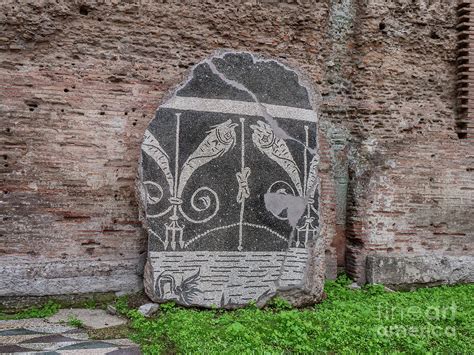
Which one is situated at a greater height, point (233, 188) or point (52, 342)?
point (233, 188)

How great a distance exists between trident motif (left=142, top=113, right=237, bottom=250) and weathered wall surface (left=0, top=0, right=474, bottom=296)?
584 millimetres

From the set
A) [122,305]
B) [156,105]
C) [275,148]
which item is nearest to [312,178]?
[275,148]

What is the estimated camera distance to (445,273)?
5.92 meters

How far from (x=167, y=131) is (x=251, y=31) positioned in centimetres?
170

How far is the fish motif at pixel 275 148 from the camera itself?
191 inches

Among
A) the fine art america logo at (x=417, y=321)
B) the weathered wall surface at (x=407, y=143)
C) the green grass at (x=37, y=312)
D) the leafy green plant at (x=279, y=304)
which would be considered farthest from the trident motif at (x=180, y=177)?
the weathered wall surface at (x=407, y=143)

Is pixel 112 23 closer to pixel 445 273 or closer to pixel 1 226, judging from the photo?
pixel 1 226

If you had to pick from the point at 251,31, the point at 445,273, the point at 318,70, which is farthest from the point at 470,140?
the point at 251,31

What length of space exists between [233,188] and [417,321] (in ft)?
6.54

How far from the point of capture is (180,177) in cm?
456

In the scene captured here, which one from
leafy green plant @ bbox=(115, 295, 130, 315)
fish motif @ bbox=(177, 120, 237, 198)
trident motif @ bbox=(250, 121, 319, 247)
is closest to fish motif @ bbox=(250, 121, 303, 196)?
trident motif @ bbox=(250, 121, 319, 247)

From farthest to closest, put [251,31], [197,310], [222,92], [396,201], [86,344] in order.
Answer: [396,201] < [251,31] < [222,92] < [197,310] < [86,344]

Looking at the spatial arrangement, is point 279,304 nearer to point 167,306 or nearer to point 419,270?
point 167,306

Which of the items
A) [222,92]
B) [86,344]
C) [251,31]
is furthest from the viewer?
[251,31]
